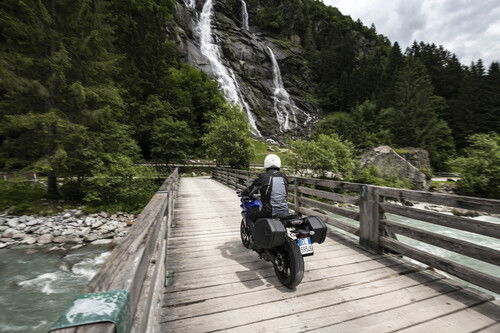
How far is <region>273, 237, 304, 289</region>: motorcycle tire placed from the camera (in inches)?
122

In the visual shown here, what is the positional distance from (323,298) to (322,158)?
15764 mm

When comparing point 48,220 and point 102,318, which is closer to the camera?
point 102,318

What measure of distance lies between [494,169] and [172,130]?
28915 mm

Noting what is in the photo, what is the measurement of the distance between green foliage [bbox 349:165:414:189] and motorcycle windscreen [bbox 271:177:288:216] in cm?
1722

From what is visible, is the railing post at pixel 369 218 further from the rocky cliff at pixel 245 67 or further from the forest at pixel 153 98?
the rocky cliff at pixel 245 67

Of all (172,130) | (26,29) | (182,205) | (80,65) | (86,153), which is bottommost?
(182,205)

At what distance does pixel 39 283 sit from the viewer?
8.05 m

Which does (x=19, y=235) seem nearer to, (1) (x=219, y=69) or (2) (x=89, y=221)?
(2) (x=89, y=221)

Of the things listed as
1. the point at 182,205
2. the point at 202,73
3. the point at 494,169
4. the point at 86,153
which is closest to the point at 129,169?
the point at 86,153

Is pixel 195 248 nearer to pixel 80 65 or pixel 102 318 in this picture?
pixel 102 318

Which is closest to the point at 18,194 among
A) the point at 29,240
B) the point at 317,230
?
the point at 29,240

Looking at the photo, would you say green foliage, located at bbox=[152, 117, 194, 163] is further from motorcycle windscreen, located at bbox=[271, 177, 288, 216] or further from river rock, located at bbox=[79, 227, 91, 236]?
motorcycle windscreen, located at bbox=[271, 177, 288, 216]

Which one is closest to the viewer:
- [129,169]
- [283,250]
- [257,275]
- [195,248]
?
[283,250]

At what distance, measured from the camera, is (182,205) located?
9.85m
